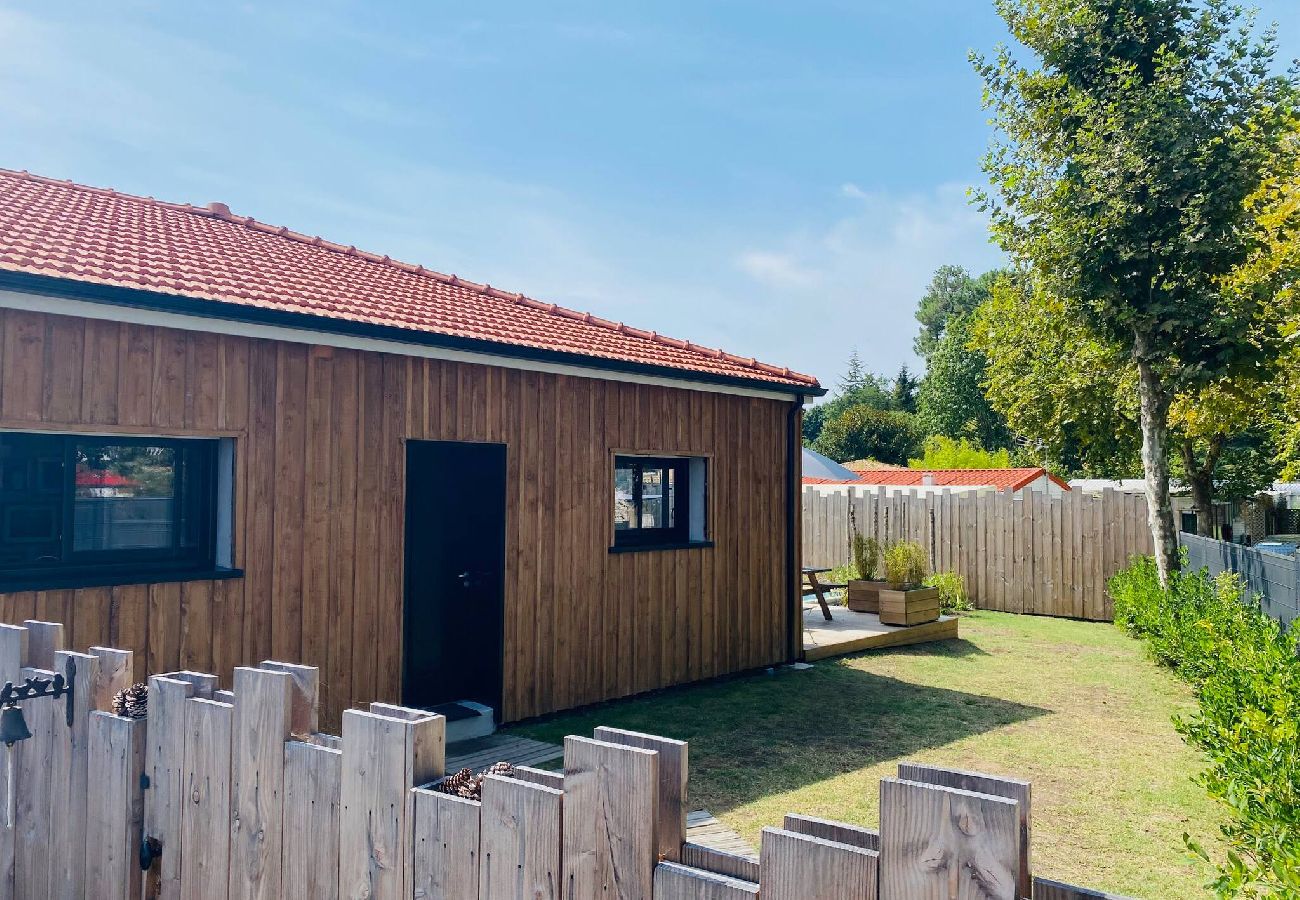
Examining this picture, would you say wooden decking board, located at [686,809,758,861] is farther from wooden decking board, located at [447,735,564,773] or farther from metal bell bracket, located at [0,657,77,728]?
metal bell bracket, located at [0,657,77,728]

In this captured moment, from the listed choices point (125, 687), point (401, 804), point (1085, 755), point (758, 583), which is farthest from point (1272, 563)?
point (125, 687)

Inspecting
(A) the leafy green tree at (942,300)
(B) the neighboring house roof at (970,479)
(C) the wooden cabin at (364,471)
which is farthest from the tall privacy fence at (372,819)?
(A) the leafy green tree at (942,300)

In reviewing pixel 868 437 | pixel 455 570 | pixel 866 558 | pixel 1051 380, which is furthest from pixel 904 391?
pixel 455 570

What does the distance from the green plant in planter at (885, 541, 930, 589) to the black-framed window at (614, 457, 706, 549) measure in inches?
191

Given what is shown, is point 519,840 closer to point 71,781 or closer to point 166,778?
point 166,778

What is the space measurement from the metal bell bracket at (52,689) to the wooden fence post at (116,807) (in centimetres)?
15

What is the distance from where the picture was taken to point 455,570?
25.5ft

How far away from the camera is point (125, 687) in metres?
2.74

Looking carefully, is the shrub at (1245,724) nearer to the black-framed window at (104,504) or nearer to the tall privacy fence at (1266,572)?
the tall privacy fence at (1266,572)

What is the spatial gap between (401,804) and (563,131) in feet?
43.7

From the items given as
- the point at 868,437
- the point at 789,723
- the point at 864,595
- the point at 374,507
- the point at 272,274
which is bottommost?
the point at 789,723

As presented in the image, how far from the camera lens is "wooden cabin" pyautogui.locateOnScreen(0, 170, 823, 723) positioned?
533 cm

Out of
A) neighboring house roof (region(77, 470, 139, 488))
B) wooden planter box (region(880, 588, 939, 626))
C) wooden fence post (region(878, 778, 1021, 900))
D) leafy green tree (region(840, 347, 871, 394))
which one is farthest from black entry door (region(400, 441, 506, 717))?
leafy green tree (region(840, 347, 871, 394))

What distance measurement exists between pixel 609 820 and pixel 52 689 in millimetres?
1981
